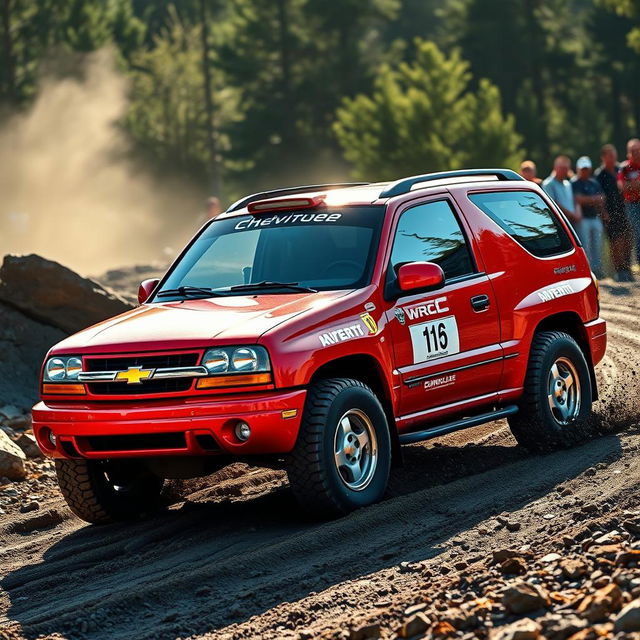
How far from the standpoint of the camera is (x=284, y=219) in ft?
26.6

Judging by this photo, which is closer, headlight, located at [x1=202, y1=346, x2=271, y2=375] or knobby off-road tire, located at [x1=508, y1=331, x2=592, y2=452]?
headlight, located at [x1=202, y1=346, x2=271, y2=375]

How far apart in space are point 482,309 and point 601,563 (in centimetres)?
290

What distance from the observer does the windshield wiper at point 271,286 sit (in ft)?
24.6

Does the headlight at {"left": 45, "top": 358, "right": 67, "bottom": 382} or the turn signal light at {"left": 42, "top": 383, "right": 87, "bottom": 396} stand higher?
the headlight at {"left": 45, "top": 358, "right": 67, "bottom": 382}

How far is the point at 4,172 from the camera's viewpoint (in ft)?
192

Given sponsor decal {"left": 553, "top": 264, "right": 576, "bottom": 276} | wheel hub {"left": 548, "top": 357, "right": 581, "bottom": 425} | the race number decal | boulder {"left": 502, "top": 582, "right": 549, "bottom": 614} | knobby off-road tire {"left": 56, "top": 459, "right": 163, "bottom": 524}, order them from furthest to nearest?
sponsor decal {"left": 553, "top": 264, "right": 576, "bottom": 276}, wheel hub {"left": 548, "top": 357, "right": 581, "bottom": 425}, the race number decal, knobby off-road tire {"left": 56, "top": 459, "right": 163, "bottom": 524}, boulder {"left": 502, "top": 582, "right": 549, "bottom": 614}

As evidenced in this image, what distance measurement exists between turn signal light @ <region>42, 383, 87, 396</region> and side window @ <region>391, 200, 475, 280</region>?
6.56 feet

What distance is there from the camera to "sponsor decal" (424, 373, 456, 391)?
7684 millimetres

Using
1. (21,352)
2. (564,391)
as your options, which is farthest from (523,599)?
(21,352)

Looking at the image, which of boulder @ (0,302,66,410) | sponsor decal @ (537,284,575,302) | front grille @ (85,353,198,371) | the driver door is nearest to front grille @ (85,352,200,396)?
front grille @ (85,353,198,371)

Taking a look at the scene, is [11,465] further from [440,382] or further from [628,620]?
[628,620]

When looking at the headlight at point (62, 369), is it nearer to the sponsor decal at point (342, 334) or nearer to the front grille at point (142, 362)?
the front grille at point (142, 362)

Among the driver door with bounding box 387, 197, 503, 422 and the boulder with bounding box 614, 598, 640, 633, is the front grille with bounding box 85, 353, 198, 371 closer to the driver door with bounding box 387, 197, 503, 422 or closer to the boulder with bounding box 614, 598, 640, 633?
the driver door with bounding box 387, 197, 503, 422

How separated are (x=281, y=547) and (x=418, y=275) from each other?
5.88 feet
